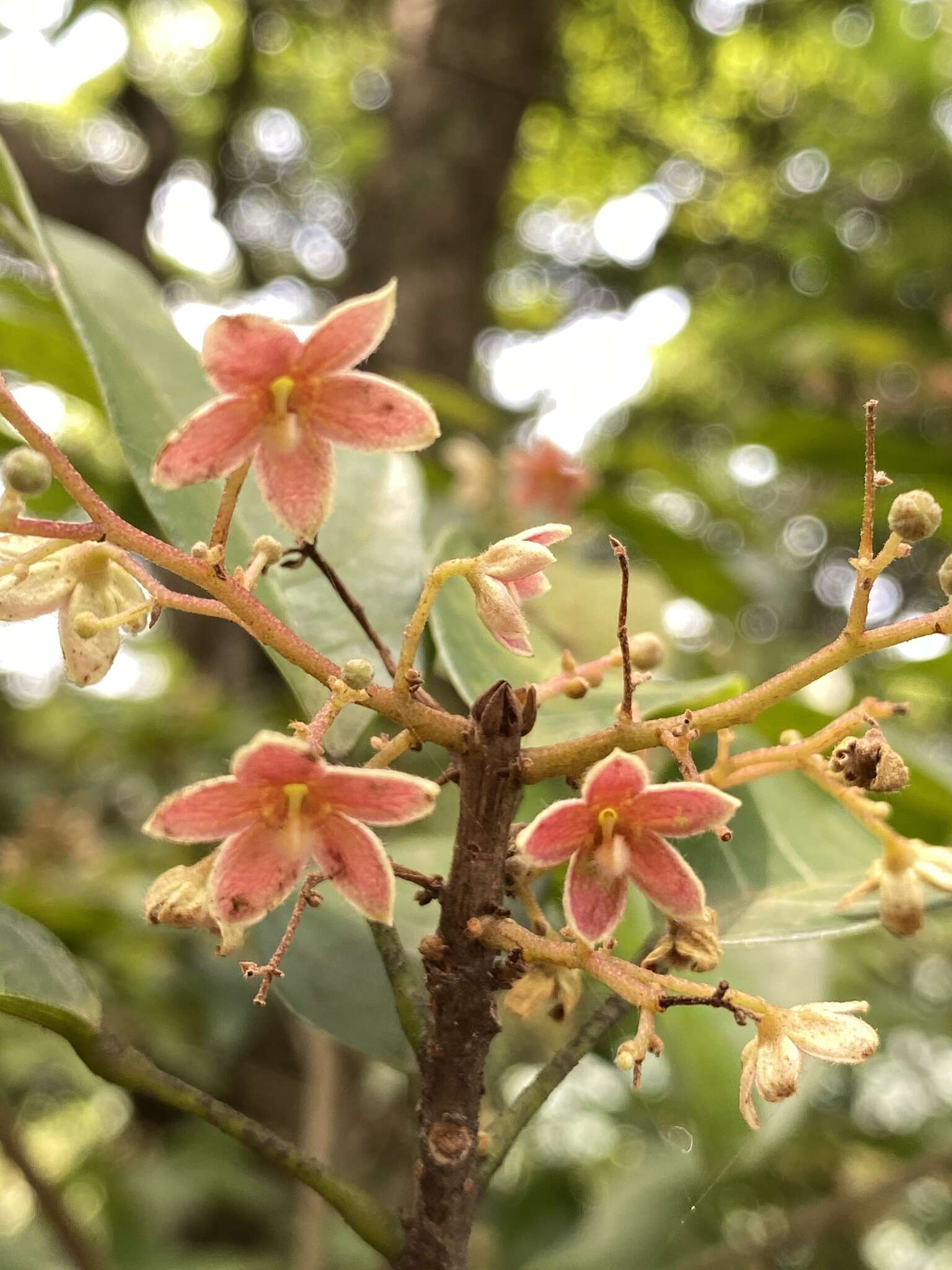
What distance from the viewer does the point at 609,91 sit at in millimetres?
5641

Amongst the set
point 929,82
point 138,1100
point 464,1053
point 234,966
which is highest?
point 929,82

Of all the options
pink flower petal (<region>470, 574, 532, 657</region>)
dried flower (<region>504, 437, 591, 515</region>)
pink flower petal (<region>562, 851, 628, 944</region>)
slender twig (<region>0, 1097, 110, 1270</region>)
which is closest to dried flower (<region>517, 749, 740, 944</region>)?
pink flower petal (<region>562, 851, 628, 944</region>)

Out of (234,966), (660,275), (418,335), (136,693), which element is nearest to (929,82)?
(660,275)

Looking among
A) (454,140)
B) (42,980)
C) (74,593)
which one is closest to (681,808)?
(74,593)

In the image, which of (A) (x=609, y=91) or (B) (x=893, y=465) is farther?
(A) (x=609, y=91)

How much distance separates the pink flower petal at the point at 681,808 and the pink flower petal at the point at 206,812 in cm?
22

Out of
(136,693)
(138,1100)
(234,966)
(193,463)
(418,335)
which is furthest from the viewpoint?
(136,693)

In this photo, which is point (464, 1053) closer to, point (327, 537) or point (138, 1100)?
point (327, 537)

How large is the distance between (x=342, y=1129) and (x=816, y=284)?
12.3 ft

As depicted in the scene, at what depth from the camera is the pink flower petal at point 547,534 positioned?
680 millimetres

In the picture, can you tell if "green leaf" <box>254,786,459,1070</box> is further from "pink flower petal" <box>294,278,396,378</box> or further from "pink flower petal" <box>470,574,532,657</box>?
"pink flower petal" <box>294,278,396,378</box>

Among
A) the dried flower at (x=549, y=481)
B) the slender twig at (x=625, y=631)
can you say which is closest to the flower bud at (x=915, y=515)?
the slender twig at (x=625, y=631)

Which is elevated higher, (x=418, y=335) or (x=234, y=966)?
(x=418, y=335)

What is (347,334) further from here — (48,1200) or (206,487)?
(48,1200)
